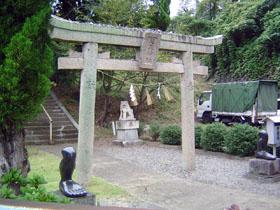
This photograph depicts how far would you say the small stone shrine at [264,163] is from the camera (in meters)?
9.06

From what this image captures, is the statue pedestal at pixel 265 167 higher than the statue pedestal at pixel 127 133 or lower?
lower

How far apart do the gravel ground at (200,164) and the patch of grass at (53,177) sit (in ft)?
6.73

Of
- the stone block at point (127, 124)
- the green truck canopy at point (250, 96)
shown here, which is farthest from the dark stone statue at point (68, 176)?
the green truck canopy at point (250, 96)

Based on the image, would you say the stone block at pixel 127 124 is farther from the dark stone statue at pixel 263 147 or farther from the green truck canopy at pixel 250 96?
the green truck canopy at pixel 250 96

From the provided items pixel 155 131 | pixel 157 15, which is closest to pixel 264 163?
pixel 155 131

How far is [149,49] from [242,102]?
479 inches

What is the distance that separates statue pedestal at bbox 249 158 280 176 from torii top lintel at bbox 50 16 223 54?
3.25m

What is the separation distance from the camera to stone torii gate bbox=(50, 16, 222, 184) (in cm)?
785

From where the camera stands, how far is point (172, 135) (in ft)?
48.0

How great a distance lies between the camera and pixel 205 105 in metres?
22.6

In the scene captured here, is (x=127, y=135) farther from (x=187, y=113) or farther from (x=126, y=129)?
(x=187, y=113)

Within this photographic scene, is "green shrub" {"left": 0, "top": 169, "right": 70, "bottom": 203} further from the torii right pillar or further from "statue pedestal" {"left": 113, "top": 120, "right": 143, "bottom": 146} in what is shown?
"statue pedestal" {"left": 113, "top": 120, "right": 143, "bottom": 146}

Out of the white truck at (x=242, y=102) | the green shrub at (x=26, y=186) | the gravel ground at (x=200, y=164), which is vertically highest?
the white truck at (x=242, y=102)

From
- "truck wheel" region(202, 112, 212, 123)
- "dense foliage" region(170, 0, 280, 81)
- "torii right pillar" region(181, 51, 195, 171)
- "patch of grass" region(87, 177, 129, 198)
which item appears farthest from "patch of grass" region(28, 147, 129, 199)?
"dense foliage" region(170, 0, 280, 81)
